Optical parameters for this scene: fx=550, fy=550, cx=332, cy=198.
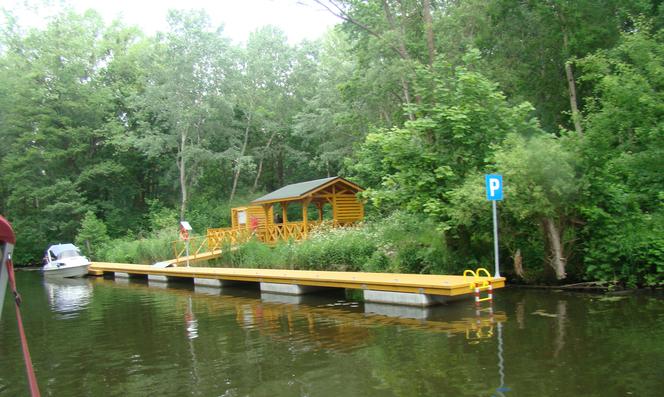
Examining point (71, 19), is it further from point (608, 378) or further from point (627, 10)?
point (608, 378)

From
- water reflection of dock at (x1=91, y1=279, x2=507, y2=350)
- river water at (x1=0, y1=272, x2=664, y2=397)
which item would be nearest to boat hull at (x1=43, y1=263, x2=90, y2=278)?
river water at (x1=0, y1=272, x2=664, y2=397)

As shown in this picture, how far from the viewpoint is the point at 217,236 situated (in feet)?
81.0

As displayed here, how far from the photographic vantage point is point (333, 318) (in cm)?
1202

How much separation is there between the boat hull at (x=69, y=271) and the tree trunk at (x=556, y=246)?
2331 centimetres

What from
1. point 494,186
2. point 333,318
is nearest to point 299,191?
point 333,318

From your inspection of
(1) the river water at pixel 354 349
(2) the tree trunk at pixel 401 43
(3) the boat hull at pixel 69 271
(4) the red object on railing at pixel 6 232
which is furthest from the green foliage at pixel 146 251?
(4) the red object on railing at pixel 6 232

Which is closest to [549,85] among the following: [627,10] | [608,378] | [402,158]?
[627,10]

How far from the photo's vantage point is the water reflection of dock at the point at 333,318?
9.93 metres

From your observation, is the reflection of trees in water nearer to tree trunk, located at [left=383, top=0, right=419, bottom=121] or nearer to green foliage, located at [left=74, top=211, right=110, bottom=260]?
tree trunk, located at [left=383, top=0, right=419, bottom=121]

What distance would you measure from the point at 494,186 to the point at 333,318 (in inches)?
179

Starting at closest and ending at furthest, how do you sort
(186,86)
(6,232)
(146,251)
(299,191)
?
(6,232) → (299,191) → (146,251) → (186,86)

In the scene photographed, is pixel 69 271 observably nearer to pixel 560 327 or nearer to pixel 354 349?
pixel 354 349

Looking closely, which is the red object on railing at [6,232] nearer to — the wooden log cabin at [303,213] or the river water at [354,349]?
the river water at [354,349]

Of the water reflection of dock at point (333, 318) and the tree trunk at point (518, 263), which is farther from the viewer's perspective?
the tree trunk at point (518, 263)
